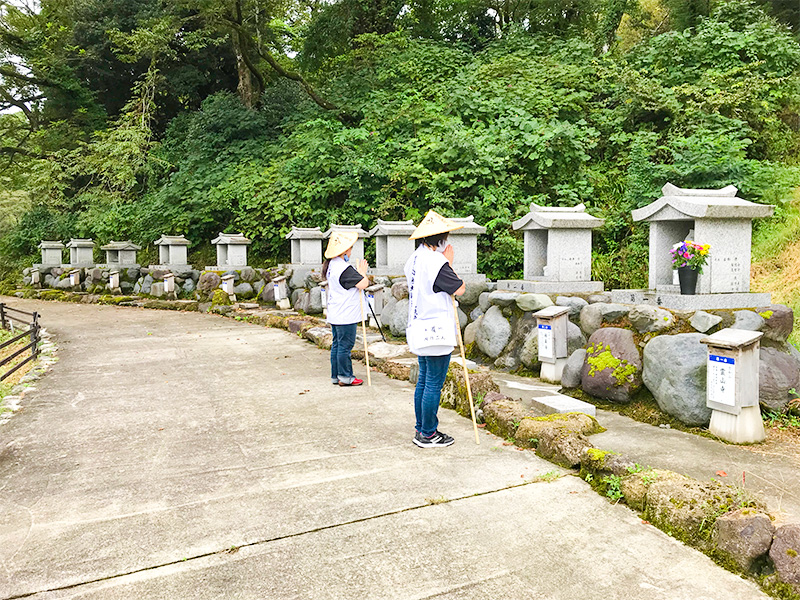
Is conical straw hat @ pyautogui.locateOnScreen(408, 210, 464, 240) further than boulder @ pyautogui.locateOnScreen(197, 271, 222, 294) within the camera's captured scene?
No

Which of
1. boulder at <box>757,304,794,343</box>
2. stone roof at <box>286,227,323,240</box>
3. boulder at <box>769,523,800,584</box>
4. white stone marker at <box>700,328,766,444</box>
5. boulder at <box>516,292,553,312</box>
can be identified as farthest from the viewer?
stone roof at <box>286,227,323,240</box>

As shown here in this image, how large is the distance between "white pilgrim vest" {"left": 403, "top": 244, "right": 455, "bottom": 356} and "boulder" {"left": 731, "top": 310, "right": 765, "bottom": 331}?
333 cm

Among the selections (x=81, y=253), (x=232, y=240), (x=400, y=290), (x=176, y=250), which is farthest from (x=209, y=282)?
(x=81, y=253)

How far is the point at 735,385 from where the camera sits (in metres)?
4.85

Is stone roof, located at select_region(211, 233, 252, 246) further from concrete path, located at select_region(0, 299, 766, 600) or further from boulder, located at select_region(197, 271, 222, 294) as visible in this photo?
concrete path, located at select_region(0, 299, 766, 600)

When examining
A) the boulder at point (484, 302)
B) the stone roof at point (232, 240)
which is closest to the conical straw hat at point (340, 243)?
the boulder at point (484, 302)

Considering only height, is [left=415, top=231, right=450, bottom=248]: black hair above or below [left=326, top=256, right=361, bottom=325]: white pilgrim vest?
above

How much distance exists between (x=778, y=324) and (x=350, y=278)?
184 inches

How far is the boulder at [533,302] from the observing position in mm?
7777

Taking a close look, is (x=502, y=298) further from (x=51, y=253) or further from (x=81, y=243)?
(x=51, y=253)

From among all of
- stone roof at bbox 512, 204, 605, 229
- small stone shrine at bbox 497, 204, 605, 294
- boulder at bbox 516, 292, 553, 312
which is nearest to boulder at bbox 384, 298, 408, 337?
small stone shrine at bbox 497, 204, 605, 294

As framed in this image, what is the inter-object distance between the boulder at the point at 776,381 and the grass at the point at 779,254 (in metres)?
3.84

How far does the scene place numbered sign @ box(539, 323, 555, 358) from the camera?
23.4 feet

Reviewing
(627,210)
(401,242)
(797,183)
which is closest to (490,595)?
(401,242)
